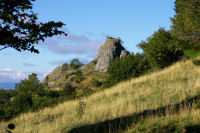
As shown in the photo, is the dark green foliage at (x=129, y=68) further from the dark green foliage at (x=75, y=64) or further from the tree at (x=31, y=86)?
the dark green foliage at (x=75, y=64)

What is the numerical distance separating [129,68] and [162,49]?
255 inches

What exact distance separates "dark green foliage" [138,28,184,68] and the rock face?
75.7 m

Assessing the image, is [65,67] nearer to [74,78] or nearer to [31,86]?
[74,78]

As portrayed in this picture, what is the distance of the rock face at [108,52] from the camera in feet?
347

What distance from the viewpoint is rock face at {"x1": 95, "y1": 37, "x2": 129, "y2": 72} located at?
347ft

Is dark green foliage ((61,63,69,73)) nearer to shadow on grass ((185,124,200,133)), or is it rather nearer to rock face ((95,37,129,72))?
rock face ((95,37,129,72))

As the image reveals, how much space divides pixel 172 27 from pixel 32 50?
79.1 feet

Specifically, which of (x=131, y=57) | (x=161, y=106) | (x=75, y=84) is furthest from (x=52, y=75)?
(x=161, y=106)

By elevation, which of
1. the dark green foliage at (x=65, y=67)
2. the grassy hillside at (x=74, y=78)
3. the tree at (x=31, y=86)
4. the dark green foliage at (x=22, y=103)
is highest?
the dark green foliage at (x=65, y=67)

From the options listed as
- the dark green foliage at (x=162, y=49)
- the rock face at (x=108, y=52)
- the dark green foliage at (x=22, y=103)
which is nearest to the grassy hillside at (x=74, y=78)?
the rock face at (x=108, y=52)

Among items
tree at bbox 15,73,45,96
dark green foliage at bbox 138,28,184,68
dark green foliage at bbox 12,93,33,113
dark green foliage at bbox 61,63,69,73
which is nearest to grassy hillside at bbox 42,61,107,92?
dark green foliage at bbox 61,63,69,73

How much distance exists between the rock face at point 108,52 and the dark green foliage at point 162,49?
75.7 m

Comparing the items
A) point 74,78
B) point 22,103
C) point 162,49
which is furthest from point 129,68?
point 74,78

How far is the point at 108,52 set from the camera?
110 metres
